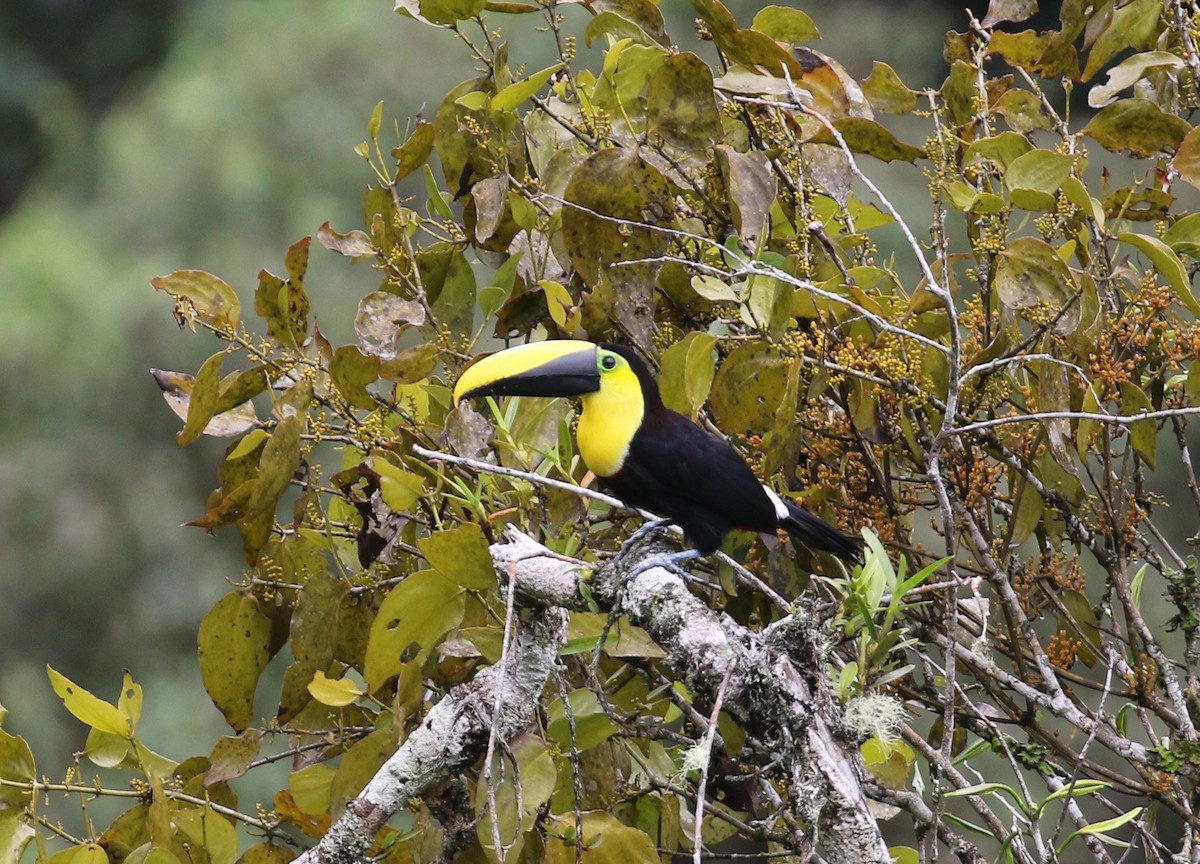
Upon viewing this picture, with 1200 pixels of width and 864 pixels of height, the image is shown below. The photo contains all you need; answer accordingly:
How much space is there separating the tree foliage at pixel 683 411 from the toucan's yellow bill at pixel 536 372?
0.04 meters

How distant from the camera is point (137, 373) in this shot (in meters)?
6.34

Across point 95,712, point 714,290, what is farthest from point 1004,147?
point 95,712

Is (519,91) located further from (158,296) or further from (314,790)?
(158,296)

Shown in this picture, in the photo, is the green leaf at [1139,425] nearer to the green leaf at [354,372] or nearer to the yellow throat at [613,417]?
the yellow throat at [613,417]

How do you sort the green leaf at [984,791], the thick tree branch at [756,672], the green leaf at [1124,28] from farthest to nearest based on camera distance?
the green leaf at [1124,28]
the green leaf at [984,791]
the thick tree branch at [756,672]

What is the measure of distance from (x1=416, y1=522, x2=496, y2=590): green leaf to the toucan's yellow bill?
25 centimetres

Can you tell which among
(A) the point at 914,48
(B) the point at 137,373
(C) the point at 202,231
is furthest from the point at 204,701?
(A) the point at 914,48

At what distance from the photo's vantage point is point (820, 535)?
162 centimetres

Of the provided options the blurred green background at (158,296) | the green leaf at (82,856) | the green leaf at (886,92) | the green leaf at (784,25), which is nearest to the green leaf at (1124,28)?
the green leaf at (886,92)

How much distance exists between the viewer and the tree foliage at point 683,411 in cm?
136

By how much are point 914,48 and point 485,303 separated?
4727 millimetres

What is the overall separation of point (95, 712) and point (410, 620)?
0.35m

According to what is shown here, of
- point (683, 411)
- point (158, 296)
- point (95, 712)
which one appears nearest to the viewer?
point (95, 712)

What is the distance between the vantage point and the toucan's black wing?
1.64 metres
